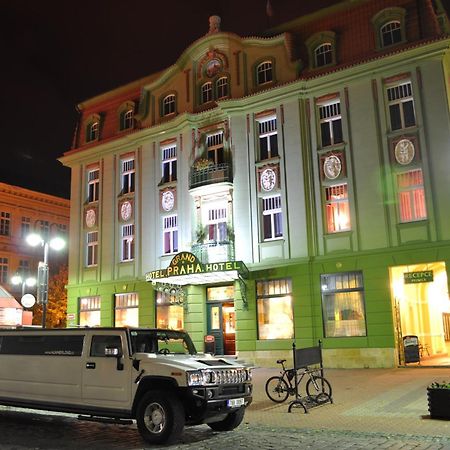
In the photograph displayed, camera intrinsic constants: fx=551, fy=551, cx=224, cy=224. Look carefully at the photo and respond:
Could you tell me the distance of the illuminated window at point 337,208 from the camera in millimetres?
23281

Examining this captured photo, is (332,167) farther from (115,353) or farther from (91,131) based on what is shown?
(91,131)

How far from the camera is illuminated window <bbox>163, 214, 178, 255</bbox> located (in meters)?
27.8

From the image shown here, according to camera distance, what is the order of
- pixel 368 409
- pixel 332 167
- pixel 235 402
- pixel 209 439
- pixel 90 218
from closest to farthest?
pixel 209 439, pixel 235 402, pixel 368 409, pixel 332 167, pixel 90 218

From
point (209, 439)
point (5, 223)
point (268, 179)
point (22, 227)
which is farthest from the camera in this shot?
point (22, 227)

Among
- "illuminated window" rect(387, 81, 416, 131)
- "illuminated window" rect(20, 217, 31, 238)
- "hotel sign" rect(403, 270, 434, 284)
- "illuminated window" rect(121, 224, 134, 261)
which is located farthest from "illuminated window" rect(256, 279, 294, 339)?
"illuminated window" rect(20, 217, 31, 238)

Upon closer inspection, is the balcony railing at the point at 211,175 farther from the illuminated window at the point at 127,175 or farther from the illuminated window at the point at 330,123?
the illuminated window at the point at 127,175

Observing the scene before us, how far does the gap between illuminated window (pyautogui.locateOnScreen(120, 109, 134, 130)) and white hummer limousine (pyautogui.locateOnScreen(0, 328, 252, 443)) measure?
68.4ft

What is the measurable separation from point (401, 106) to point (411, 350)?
9839 mm

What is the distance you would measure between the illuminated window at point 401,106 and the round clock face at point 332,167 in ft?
8.58

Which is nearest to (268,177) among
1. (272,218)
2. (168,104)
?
(272,218)

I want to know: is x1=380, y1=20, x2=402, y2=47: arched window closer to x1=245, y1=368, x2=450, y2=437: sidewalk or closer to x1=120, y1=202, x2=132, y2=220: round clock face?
x1=245, y1=368, x2=450, y2=437: sidewalk

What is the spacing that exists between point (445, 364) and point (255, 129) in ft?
42.8

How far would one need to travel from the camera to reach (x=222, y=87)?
90.6ft

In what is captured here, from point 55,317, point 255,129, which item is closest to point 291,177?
point 255,129
